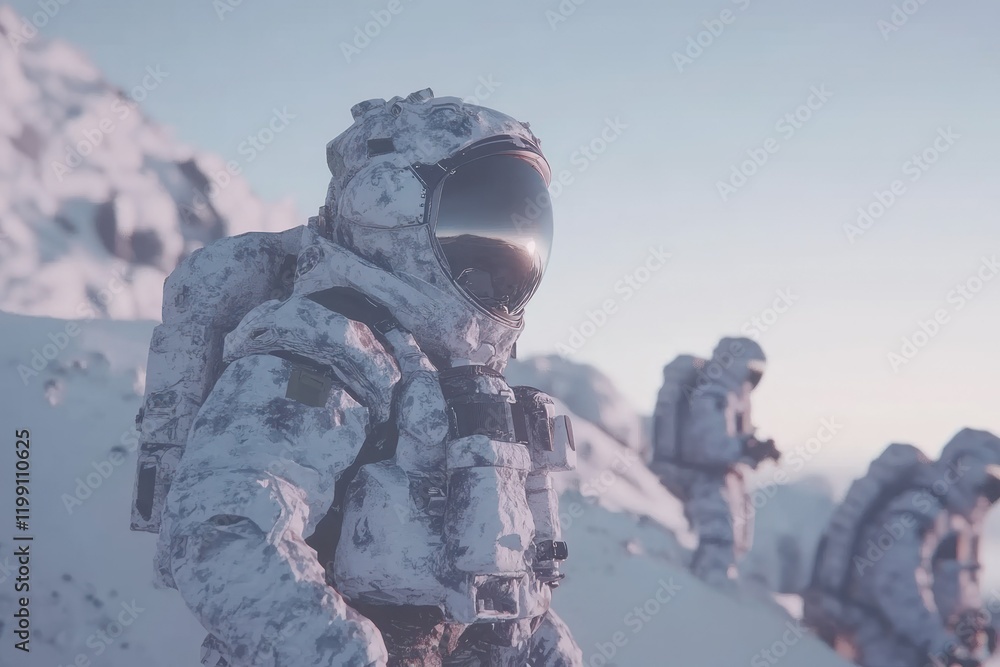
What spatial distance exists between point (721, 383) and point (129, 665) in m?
6.77

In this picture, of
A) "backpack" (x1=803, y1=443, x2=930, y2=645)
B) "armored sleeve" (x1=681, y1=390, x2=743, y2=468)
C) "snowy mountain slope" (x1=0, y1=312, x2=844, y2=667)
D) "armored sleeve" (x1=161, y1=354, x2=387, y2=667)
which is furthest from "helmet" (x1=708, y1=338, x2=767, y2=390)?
"armored sleeve" (x1=161, y1=354, x2=387, y2=667)

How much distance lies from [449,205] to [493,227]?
195 millimetres

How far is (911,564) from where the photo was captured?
731 centimetres

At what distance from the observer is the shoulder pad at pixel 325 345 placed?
2.91m

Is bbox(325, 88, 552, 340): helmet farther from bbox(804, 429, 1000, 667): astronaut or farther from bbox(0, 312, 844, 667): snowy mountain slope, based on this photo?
bbox(804, 429, 1000, 667): astronaut

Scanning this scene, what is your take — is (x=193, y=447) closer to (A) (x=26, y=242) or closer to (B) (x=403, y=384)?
(B) (x=403, y=384)

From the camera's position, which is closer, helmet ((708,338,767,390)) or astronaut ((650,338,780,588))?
astronaut ((650,338,780,588))

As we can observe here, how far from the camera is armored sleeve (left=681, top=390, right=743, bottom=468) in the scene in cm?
955

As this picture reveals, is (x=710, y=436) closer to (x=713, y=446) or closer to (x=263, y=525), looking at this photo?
(x=713, y=446)

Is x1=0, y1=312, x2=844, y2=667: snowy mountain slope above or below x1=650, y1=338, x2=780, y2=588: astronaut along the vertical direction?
below

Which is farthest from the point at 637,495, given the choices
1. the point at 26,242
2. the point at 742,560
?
the point at 26,242

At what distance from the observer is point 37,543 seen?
20.0 ft

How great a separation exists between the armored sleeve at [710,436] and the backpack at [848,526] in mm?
1691

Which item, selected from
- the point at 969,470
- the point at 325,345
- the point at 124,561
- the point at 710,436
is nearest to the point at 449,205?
the point at 325,345
